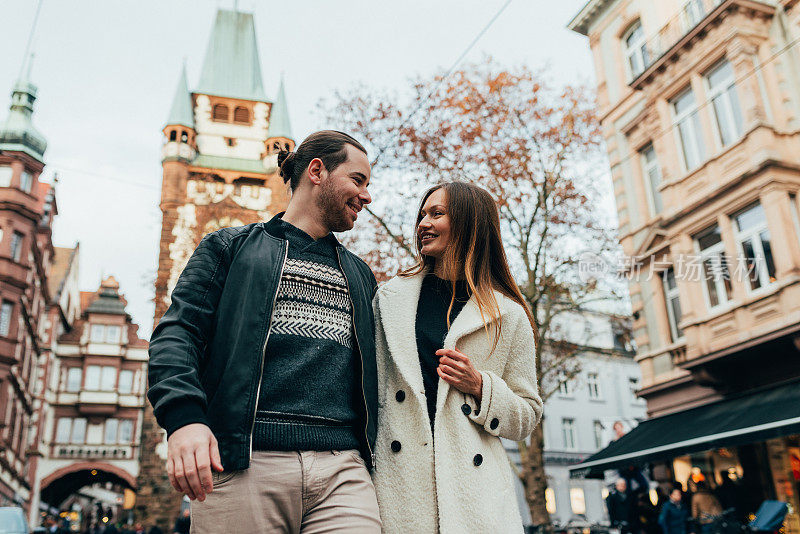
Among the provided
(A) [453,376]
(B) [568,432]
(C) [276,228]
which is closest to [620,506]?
(A) [453,376]

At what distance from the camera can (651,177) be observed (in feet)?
61.9

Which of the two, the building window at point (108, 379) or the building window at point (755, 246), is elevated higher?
the building window at point (108, 379)

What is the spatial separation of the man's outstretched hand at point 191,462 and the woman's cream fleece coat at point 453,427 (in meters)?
0.80

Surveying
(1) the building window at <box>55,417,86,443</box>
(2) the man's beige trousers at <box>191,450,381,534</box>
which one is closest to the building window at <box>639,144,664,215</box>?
(2) the man's beige trousers at <box>191,450,381,534</box>

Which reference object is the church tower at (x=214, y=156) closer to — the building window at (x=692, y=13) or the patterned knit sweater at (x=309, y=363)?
the building window at (x=692, y=13)

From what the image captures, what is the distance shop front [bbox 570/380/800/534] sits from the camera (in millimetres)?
12291

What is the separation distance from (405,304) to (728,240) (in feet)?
46.8

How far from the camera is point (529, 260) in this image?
17094 millimetres

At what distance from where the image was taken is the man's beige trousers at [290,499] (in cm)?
225

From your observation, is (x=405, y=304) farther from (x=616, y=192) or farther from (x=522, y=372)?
(x=616, y=192)

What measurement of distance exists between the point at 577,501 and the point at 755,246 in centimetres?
2826

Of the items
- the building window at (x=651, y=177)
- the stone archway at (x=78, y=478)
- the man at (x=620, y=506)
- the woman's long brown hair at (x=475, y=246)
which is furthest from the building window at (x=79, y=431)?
the woman's long brown hair at (x=475, y=246)

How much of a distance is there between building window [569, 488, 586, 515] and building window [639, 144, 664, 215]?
84.0 feet

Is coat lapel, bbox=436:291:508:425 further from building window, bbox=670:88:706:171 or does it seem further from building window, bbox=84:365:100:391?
building window, bbox=84:365:100:391
